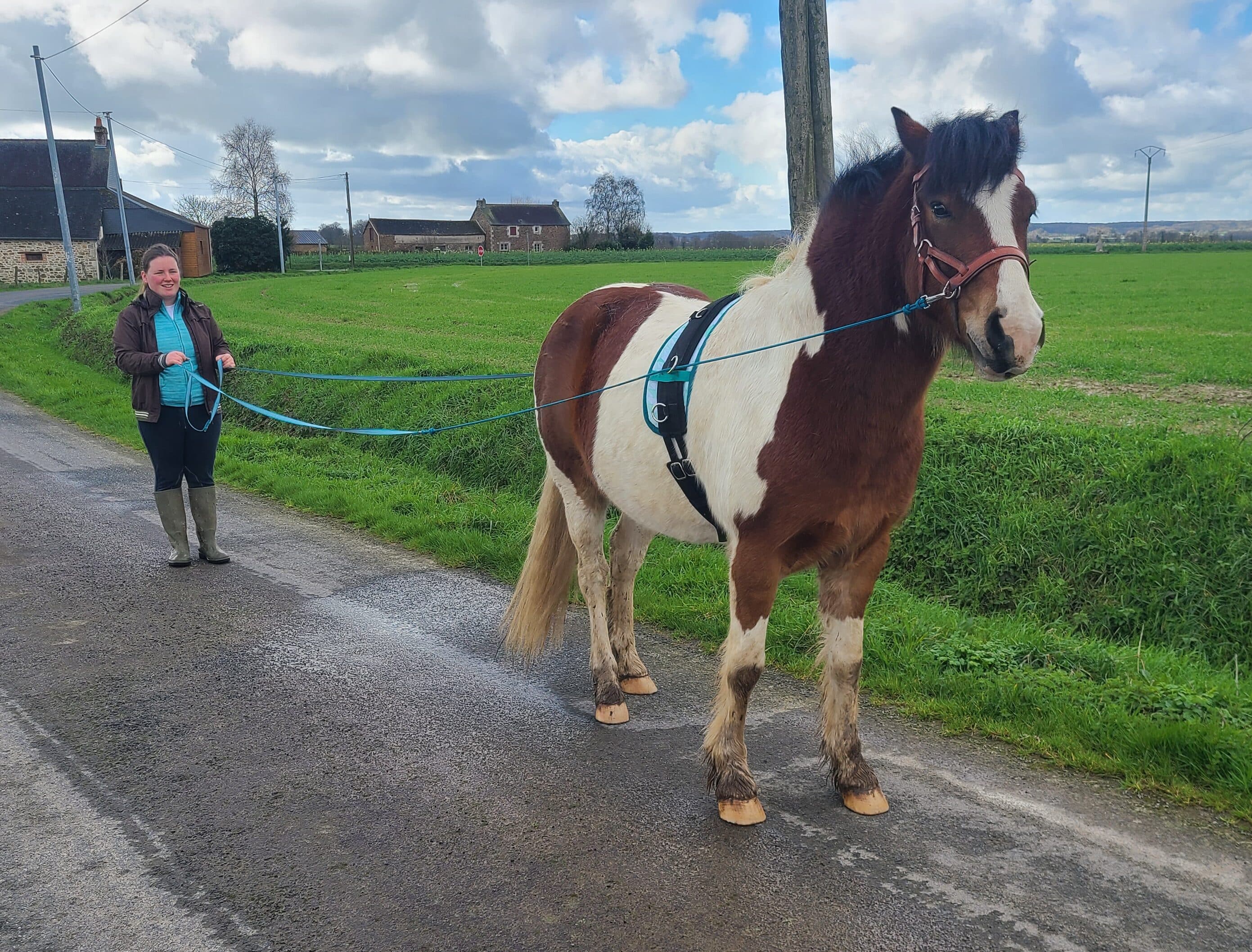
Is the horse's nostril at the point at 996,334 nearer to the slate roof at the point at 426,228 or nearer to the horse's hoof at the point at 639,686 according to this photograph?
the horse's hoof at the point at 639,686

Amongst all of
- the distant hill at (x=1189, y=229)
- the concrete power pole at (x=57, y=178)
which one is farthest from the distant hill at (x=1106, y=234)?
the concrete power pole at (x=57, y=178)

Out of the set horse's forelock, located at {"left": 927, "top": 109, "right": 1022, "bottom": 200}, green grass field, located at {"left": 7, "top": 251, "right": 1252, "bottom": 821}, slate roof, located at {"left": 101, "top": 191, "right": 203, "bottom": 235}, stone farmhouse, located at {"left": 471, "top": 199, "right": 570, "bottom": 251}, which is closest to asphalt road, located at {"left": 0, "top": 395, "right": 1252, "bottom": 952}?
green grass field, located at {"left": 7, "top": 251, "right": 1252, "bottom": 821}

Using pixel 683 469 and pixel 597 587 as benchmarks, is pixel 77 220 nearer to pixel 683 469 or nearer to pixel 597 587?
pixel 597 587

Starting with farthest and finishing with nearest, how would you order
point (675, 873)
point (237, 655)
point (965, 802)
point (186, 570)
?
point (186, 570) → point (237, 655) → point (965, 802) → point (675, 873)

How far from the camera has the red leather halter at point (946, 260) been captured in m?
2.89

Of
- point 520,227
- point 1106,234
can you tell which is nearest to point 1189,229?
point 1106,234

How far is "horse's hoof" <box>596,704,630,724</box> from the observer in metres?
4.35

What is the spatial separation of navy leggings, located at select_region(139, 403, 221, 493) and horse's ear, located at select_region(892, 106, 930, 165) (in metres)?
5.63

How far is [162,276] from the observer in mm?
6633

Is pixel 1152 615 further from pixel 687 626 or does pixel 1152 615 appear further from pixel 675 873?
pixel 675 873

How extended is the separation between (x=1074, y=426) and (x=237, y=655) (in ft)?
21.0

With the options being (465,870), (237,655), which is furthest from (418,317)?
(465,870)

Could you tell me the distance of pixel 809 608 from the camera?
5582mm

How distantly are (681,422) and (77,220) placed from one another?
224 feet
